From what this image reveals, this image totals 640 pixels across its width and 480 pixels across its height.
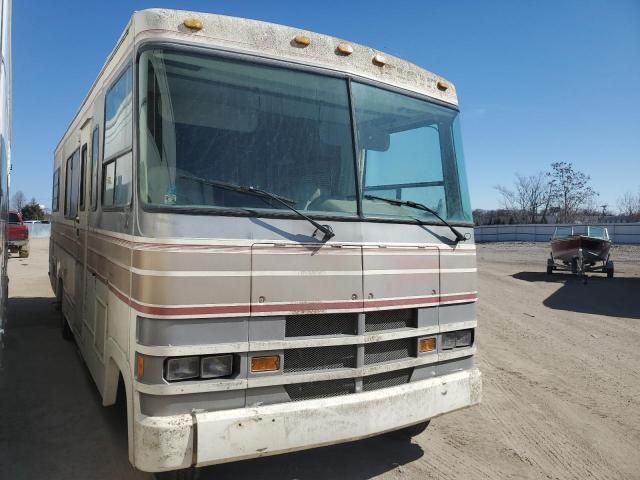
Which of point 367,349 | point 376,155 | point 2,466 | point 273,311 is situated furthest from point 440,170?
point 2,466

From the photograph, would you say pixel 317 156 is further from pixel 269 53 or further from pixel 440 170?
pixel 440 170

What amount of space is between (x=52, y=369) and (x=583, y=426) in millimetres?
5831

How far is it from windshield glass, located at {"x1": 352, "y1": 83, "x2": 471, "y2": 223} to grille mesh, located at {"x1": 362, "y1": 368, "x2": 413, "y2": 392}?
1.11 meters

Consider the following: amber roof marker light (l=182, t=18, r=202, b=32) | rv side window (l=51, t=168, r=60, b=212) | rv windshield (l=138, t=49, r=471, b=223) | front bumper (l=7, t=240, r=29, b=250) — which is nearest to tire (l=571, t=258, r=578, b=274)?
rv windshield (l=138, t=49, r=471, b=223)

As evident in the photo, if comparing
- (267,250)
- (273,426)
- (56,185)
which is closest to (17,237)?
(56,185)

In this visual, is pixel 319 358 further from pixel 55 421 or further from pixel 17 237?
pixel 17 237

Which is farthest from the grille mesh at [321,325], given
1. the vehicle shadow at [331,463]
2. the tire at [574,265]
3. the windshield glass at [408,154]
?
the tire at [574,265]

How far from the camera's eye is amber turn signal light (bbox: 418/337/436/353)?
3.69m

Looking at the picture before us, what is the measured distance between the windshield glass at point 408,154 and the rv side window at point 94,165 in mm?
2440

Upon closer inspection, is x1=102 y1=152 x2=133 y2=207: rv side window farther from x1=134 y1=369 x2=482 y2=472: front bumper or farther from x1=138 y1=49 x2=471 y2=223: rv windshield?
x1=134 y1=369 x2=482 y2=472: front bumper

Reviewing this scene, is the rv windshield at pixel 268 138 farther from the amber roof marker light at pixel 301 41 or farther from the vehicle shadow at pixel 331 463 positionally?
the vehicle shadow at pixel 331 463

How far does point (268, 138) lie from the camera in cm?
329

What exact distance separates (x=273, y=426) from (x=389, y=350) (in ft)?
3.31

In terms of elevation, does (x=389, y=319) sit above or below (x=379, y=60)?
below
